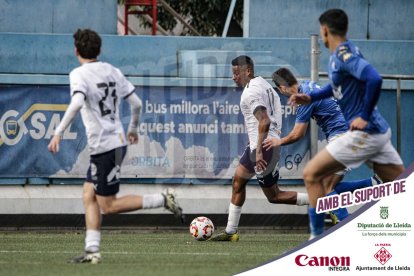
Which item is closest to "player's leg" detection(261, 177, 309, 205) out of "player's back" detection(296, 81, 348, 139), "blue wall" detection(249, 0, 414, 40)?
"player's back" detection(296, 81, 348, 139)

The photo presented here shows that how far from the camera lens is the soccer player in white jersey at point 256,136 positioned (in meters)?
15.2

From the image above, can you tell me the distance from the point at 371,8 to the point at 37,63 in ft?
18.8

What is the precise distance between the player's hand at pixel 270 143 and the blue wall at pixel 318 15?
5.66 metres

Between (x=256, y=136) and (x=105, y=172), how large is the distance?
4093 mm

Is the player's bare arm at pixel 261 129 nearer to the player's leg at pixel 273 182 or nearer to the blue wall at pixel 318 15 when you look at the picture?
the player's leg at pixel 273 182

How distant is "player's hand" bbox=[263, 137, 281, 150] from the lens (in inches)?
560

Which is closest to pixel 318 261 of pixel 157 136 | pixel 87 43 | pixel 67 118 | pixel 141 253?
pixel 141 253

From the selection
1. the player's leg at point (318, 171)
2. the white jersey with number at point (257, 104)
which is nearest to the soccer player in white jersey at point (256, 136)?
the white jersey with number at point (257, 104)

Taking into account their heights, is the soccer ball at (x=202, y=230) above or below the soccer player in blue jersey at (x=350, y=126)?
below

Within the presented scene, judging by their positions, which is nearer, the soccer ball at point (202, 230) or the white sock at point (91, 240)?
the white sock at point (91, 240)

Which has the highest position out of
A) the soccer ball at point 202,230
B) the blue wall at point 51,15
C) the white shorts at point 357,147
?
the blue wall at point 51,15

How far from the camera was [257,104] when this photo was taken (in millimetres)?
15227

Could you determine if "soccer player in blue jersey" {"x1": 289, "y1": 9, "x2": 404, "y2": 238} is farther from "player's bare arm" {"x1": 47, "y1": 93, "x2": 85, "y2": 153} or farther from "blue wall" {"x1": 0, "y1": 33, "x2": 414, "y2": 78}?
"blue wall" {"x1": 0, "y1": 33, "x2": 414, "y2": 78}

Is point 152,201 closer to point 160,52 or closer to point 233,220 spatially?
point 233,220
